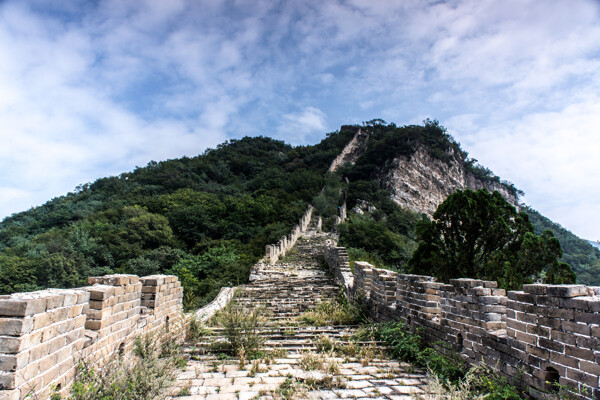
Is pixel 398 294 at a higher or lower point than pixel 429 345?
higher

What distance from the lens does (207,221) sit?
89.7ft

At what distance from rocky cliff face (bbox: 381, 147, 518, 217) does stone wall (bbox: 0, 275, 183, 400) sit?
39464 mm

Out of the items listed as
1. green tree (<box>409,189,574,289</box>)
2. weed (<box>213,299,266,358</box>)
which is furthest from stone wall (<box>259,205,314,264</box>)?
weed (<box>213,299,266,358</box>)

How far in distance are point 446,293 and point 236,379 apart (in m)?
3.26

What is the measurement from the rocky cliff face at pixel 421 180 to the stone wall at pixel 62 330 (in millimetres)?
39464

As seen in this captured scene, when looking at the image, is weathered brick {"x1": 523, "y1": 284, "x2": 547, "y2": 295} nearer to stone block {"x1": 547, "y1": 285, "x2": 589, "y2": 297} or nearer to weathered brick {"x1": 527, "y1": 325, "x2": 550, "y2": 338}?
stone block {"x1": 547, "y1": 285, "x2": 589, "y2": 297}

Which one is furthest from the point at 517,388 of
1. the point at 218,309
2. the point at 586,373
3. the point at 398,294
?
the point at 218,309

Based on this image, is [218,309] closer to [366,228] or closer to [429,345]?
[429,345]

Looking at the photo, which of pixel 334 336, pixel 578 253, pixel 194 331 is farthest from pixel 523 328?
pixel 578 253

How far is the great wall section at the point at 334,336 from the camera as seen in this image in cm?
271

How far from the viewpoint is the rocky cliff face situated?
4341 centimetres

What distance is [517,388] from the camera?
3543 mm

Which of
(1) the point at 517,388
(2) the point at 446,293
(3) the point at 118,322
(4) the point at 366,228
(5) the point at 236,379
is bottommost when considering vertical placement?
(5) the point at 236,379

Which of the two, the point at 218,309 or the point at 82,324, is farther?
the point at 218,309
